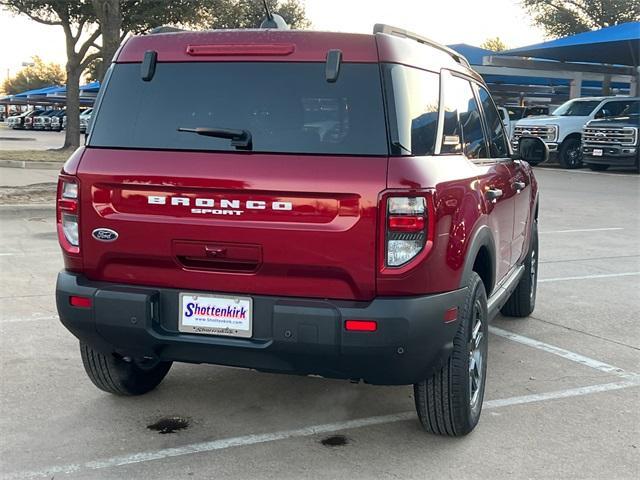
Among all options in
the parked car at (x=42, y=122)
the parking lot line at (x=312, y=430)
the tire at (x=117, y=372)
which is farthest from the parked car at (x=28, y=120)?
the parking lot line at (x=312, y=430)

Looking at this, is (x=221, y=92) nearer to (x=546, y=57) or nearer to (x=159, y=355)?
(x=159, y=355)

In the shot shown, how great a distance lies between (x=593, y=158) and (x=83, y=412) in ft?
63.2

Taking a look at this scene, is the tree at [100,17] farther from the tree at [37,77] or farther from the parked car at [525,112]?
the tree at [37,77]

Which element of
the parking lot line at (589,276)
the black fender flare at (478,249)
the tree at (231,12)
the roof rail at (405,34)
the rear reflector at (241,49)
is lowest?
the parking lot line at (589,276)

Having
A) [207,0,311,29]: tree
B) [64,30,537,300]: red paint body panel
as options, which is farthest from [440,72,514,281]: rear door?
[207,0,311,29]: tree

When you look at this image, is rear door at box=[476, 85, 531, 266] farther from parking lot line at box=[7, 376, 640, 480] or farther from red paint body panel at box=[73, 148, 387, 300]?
red paint body panel at box=[73, 148, 387, 300]

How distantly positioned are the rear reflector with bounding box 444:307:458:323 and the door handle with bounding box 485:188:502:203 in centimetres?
88

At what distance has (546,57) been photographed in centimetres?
3084

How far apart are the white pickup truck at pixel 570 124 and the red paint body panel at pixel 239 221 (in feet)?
64.0

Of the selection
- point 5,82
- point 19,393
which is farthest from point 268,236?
point 5,82

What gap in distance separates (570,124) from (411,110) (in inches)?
792

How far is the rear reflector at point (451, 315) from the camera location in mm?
3332

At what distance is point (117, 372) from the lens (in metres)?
4.07

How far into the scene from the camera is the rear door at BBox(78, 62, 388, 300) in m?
3.19
